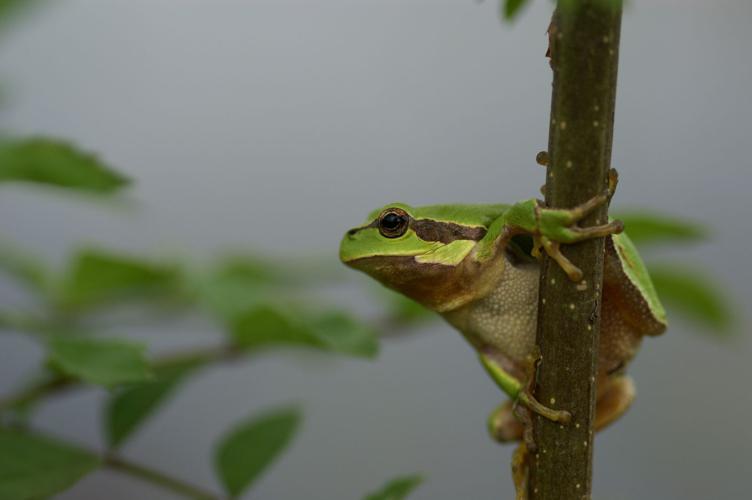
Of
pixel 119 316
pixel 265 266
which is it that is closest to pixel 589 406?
pixel 265 266

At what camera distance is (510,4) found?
608mm

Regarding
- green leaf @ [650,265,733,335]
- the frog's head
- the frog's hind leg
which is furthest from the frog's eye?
green leaf @ [650,265,733,335]

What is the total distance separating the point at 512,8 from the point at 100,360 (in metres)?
0.59

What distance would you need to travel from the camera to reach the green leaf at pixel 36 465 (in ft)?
3.00

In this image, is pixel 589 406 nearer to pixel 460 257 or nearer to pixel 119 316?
pixel 460 257

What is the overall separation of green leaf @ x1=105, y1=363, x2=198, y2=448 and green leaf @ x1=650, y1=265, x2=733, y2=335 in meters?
0.77

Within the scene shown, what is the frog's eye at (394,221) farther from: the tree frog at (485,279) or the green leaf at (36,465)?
the green leaf at (36,465)

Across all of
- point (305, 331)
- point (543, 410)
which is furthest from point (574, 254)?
point (305, 331)

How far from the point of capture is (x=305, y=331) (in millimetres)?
1009

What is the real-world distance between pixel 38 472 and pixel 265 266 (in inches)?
26.2

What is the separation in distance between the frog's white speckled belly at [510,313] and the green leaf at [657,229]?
1.04 feet

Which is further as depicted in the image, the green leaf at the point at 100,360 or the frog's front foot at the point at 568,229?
the green leaf at the point at 100,360

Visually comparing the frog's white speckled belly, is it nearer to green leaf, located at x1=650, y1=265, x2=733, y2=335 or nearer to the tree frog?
the tree frog

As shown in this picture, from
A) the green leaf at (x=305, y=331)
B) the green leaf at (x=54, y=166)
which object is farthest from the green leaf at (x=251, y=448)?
the green leaf at (x=54, y=166)
